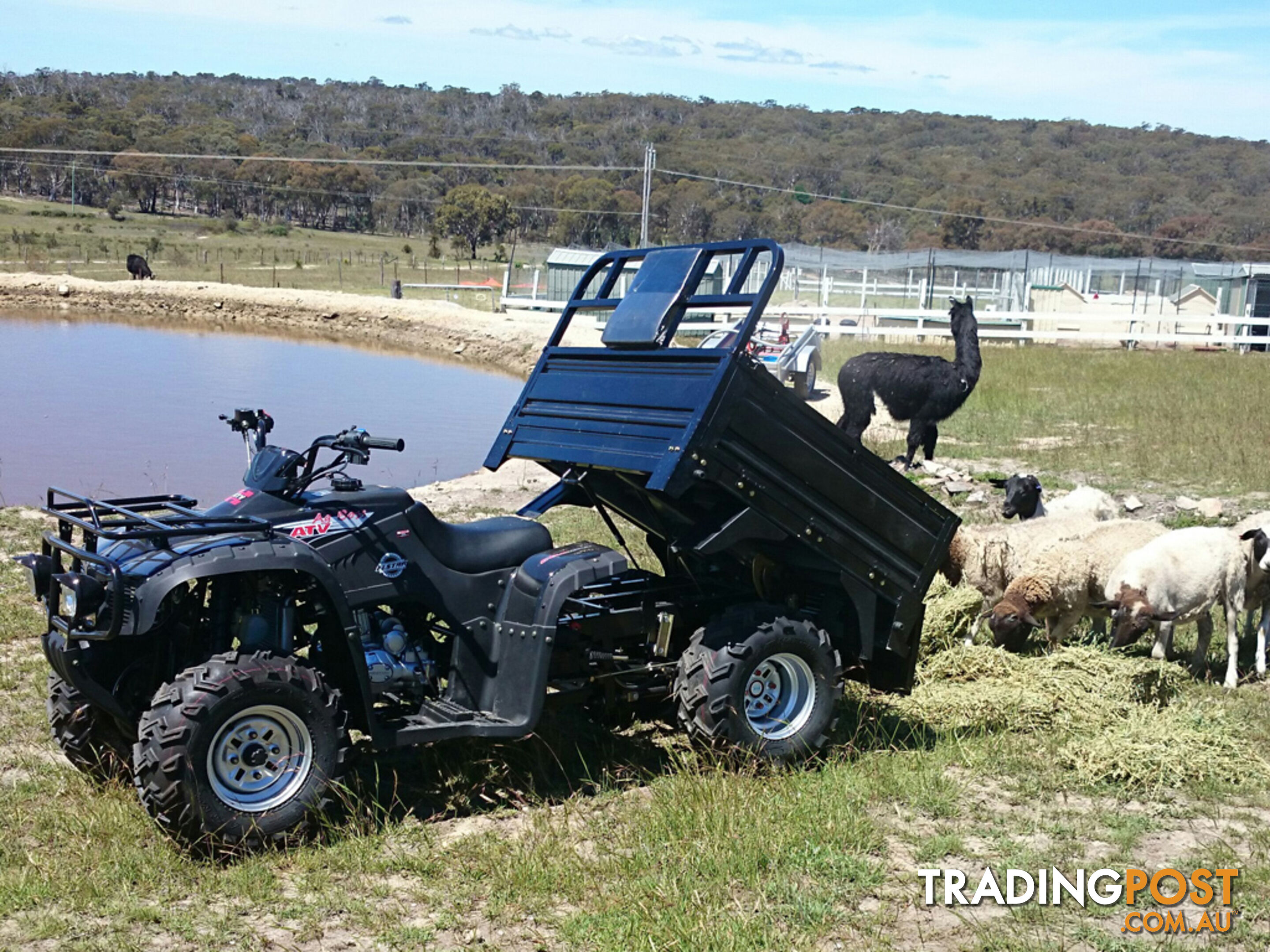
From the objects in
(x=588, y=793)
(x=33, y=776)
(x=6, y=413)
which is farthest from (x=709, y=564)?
(x=6, y=413)

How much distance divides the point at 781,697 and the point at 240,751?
9.25ft

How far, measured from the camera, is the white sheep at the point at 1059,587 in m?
9.62

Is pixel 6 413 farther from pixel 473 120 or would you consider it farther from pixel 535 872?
pixel 473 120

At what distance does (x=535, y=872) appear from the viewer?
5570 millimetres

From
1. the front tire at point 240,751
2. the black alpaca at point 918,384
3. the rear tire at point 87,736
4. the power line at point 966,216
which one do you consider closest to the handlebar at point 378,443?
the front tire at point 240,751

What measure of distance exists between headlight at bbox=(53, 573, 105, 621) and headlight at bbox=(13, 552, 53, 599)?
35cm

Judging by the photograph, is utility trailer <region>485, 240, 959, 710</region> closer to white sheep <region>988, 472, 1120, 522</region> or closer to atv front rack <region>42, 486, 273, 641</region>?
atv front rack <region>42, 486, 273, 641</region>

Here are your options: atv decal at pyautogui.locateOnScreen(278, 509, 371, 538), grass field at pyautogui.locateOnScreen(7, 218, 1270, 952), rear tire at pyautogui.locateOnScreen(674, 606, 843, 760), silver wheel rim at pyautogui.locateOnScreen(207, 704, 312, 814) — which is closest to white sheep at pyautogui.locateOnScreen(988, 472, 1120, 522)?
grass field at pyautogui.locateOnScreen(7, 218, 1270, 952)

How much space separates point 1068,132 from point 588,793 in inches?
7918

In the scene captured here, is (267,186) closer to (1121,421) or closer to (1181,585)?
(1121,421)

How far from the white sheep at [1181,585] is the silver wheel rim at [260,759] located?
5942 millimetres

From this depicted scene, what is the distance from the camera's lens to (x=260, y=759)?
230 inches

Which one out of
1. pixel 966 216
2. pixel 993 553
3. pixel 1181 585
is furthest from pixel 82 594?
pixel 966 216

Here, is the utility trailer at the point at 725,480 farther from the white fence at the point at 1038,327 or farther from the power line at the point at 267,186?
the power line at the point at 267,186
